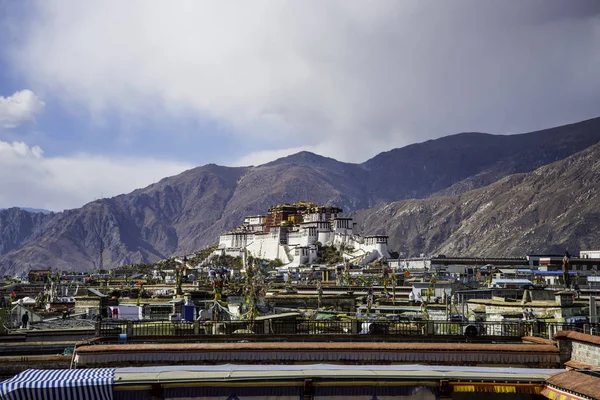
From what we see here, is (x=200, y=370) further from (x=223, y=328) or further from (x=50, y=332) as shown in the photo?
(x=50, y=332)

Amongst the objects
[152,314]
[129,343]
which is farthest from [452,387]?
[152,314]

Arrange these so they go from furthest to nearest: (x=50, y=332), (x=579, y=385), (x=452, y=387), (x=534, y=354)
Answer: (x=50, y=332) → (x=534, y=354) → (x=452, y=387) → (x=579, y=385)

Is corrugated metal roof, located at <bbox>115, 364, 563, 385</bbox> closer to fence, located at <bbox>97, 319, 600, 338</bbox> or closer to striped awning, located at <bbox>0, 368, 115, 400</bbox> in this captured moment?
striped awning, located at <bbox>0, 368, 115, 400</bbox>

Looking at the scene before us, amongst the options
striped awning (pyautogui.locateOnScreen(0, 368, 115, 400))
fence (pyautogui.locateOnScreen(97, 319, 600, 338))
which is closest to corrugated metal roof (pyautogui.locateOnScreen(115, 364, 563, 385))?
striped awning (pyautogui.locateOnScreen(0, 368, 115, 400))

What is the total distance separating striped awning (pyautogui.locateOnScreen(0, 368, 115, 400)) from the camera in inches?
663

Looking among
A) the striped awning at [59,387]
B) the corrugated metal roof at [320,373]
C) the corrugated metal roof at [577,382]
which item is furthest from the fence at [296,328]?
the striped awning at [59,387]

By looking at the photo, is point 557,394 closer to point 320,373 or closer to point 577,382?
point 577,382

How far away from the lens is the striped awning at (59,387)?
16.8 metres

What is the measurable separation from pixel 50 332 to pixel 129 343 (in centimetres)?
A: 1180

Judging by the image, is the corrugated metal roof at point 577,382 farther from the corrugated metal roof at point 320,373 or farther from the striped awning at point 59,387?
the striped awning at point 59,387

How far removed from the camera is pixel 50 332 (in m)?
32.0

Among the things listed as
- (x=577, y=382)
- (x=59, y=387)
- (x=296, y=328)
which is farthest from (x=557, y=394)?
(x=59, y=387)

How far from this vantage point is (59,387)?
55.8 feet

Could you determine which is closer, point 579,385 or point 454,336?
point 579,385
